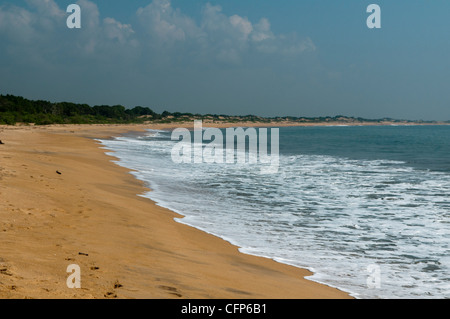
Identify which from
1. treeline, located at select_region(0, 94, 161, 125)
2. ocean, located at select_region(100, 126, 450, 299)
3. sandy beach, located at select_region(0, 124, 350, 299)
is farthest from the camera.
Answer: treeline, located at select_region(0, 94, 161, 125)

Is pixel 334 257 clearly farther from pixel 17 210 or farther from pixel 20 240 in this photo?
pixel 17 210

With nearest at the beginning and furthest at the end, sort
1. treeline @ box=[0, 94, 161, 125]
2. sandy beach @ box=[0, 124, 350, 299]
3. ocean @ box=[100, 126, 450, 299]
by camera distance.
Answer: sandy beach @ box=[0, 124, 350, 299] → ocean @ box=[100, 126, 450, 299] → treeline @ box=[0, 94, 161, 125]

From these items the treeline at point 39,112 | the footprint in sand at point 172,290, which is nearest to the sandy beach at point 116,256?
the footprint in sand at point 172,290

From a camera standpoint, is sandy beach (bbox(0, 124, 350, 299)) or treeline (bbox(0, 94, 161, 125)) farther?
treeline (bbox(0, 94, 161, 125))

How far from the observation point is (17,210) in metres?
7.78

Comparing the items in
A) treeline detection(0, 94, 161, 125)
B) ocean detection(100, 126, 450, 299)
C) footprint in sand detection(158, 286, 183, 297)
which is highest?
treeline detection(0, 94, 161, 125)

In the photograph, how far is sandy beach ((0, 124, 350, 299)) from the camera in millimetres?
4688

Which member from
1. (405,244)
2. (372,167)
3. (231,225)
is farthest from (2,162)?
(372,167)

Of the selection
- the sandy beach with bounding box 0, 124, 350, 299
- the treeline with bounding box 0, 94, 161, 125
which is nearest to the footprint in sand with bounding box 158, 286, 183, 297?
the sandy beach with bounding box 0, 124, 350, 299

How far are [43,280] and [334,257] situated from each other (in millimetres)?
4864

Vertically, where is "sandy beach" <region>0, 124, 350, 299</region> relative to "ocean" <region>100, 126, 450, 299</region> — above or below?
above

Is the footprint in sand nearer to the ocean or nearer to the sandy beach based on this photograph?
the sandy beach

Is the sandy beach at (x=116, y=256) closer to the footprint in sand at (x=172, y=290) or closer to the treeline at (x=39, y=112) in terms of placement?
the footprint in sand at (x=172, y=290)

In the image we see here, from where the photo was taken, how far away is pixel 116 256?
595 centimetres
